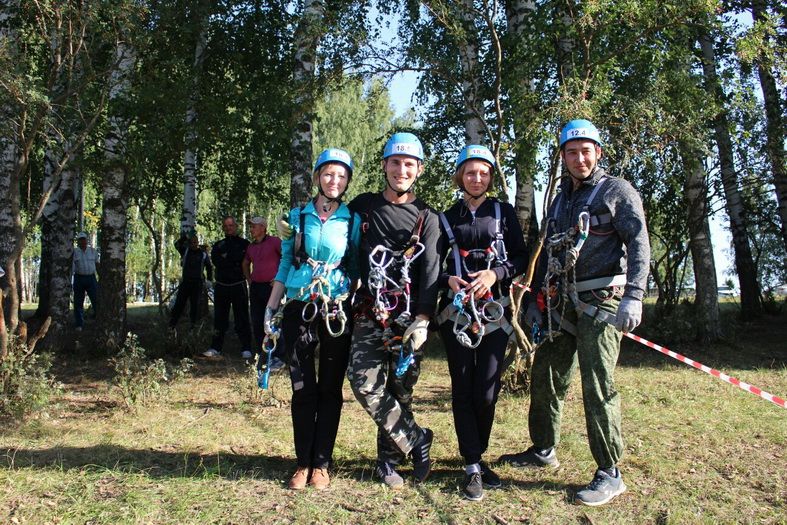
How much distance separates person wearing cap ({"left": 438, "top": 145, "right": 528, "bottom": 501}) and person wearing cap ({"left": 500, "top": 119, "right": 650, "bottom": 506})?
1.13 feet

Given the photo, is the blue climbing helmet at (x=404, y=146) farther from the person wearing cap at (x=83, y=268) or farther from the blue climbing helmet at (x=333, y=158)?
the person wearing cap at (x=83, y=268)

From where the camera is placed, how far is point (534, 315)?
4.20 m

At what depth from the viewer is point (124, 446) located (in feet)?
15.8

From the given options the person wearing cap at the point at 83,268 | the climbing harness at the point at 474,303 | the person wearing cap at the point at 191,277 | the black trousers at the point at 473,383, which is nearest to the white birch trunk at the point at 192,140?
the person wearing cap at the point at 191,277

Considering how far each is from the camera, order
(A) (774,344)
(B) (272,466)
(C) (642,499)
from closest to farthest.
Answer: (C) (642,499)
(B) (272,466)
(A) (774,344)

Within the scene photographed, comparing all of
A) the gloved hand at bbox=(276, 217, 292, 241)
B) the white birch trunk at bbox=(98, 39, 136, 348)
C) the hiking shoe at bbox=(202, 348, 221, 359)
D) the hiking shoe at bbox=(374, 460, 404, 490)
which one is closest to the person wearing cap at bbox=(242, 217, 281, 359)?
the hiking shoe at bbox=(202, 348, 221, 359)

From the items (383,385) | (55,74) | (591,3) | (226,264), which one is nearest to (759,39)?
(591,3)

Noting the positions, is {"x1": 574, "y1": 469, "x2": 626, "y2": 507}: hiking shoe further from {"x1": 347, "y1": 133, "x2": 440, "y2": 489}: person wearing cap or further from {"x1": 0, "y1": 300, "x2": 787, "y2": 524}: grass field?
{"x1": 347, "y1": 133, "x2": 440, "y2": 489}: person wearing cap

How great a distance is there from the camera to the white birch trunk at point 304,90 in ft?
24.3

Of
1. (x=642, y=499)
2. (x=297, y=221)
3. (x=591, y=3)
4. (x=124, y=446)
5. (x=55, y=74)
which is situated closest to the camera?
(x=642, y=499)

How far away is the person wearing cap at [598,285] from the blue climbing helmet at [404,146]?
3.21 feet

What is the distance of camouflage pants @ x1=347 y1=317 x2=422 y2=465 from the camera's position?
3.84 metres

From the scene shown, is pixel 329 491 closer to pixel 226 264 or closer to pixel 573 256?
pixel 573 256

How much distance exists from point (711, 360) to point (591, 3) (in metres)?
6.38
